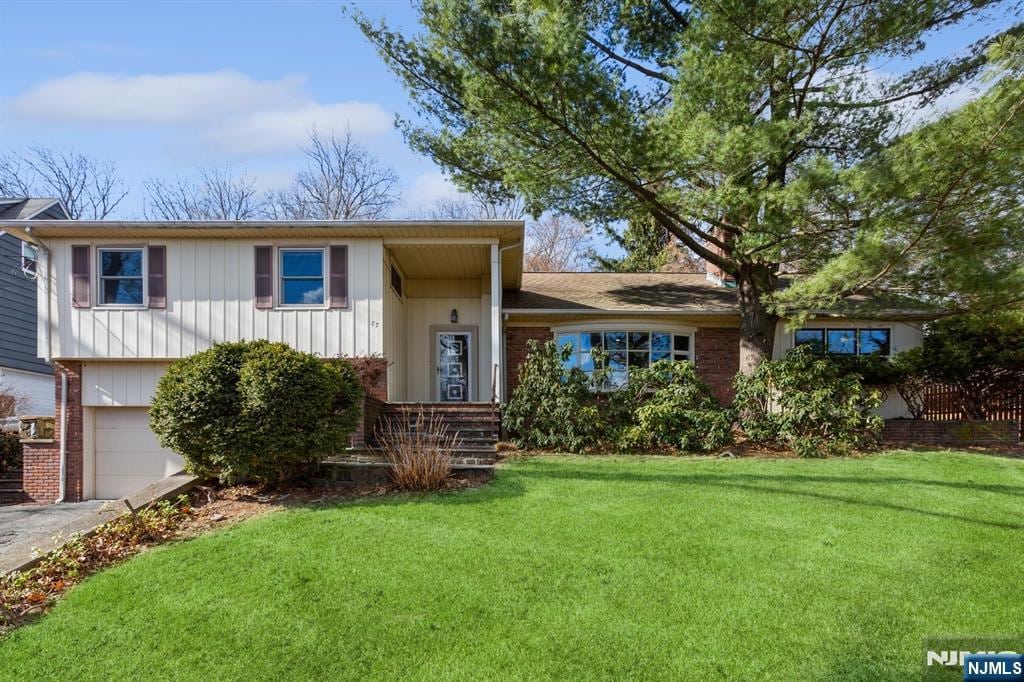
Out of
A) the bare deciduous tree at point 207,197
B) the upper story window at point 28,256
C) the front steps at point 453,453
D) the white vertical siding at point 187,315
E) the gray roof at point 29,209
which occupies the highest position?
the bare deciduous tree at point 207,197

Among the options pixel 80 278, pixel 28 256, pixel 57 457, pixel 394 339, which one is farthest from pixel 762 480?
pixel 28 256

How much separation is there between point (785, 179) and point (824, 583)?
28.9 feet

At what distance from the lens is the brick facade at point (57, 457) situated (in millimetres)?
11609

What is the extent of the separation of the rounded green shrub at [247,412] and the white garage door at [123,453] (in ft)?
20.2

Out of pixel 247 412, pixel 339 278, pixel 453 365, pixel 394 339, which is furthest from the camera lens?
pixel 453 365

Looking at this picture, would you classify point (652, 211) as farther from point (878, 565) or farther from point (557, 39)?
point (878, 565)

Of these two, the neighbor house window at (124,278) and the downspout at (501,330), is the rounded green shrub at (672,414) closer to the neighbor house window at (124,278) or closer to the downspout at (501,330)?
the downspout at (501,330)

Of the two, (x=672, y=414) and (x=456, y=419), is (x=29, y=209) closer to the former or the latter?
(x=456, y=419)

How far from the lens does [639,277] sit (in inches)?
642

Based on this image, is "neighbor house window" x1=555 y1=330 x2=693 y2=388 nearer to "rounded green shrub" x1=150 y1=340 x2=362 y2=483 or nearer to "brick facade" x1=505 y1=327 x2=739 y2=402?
"brick facade" x1=505 y1=327 x2=739 y2=402

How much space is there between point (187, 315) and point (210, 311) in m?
0.43

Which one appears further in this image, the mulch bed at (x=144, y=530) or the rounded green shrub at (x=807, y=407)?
the rounded green shrub at (x=807, y=407)

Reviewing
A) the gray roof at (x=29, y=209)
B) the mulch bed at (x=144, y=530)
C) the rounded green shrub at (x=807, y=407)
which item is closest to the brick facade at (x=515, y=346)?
the rounded green shrub at (x=807, y=407)

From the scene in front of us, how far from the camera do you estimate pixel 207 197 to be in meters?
30.5
